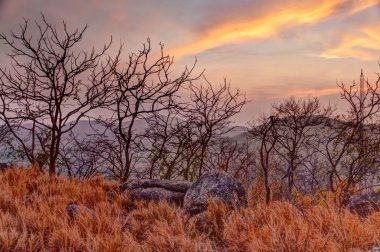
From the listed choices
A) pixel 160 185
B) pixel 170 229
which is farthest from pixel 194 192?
pixel 170 229

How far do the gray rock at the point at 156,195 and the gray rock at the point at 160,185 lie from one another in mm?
215

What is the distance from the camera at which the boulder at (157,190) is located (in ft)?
30.1

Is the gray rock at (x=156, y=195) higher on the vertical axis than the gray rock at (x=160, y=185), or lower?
lower

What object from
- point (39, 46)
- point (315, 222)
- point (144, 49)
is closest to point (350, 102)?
point (144, 49)

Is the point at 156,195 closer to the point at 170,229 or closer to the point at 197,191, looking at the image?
the point at 197,191

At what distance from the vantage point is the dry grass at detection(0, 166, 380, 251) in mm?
5176

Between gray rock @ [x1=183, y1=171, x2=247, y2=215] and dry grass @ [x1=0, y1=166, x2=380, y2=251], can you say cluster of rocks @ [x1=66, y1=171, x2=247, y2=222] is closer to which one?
gray rock @ [x1=183, y1=171, x2=247, y2=215]

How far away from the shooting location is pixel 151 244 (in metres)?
5.56

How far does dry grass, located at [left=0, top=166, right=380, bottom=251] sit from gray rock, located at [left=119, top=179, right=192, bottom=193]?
133cm

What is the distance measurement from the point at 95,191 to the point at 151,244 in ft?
12.1

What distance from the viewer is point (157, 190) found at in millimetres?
9398

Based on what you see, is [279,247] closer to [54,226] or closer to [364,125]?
[54,226]

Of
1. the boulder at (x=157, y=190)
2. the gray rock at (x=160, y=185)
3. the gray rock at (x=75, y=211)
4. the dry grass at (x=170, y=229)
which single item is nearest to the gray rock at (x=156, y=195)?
the boulder at (x=157, y=190)

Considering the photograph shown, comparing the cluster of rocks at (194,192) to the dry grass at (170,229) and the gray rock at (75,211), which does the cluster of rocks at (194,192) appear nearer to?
the gray rock at (75,211)
